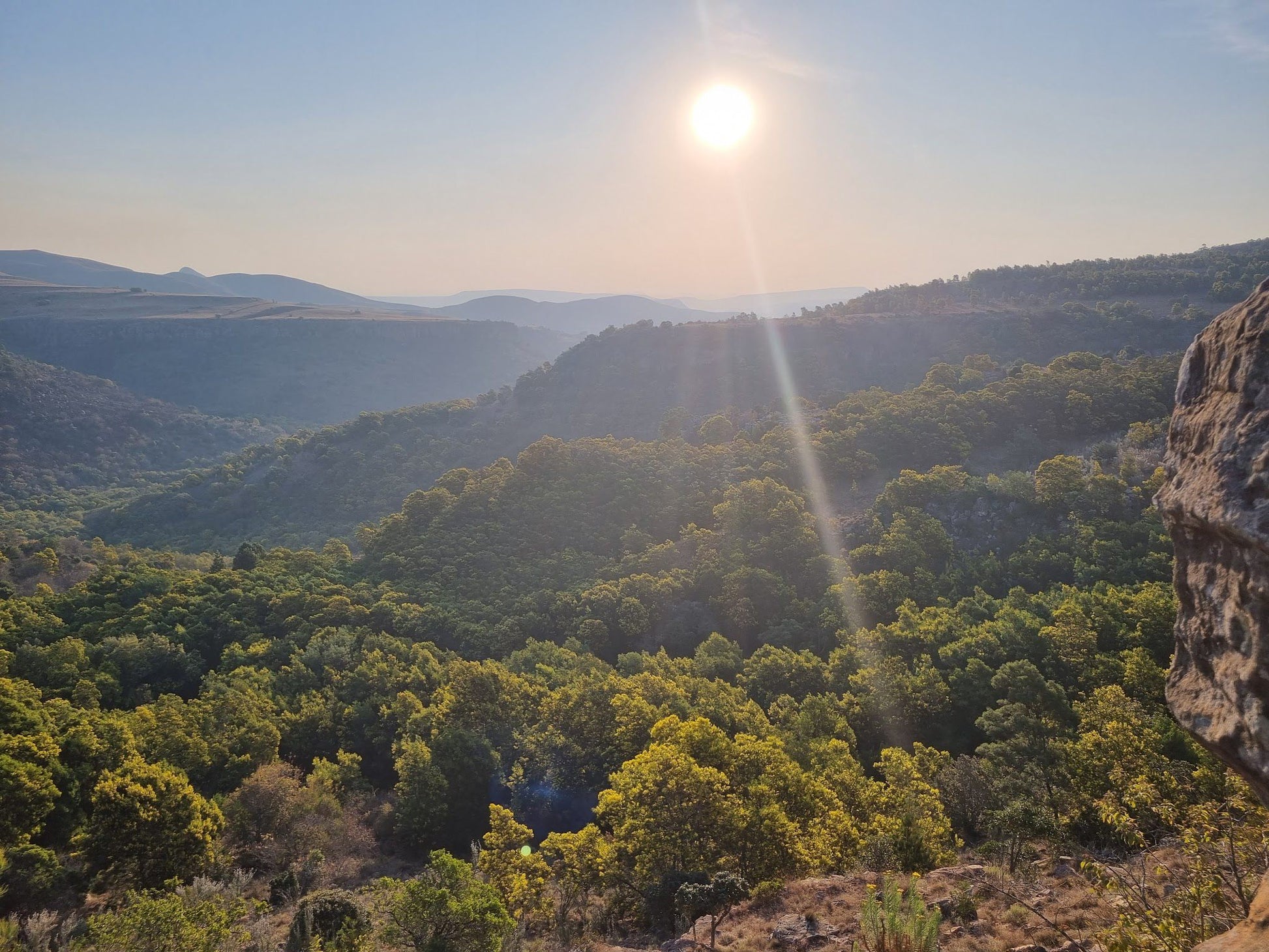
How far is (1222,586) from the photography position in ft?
19.3

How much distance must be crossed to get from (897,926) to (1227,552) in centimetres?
824

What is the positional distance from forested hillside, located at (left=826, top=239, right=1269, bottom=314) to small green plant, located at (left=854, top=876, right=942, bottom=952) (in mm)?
116222

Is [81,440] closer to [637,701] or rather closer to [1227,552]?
[637,701]

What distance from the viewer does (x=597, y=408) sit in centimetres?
11944

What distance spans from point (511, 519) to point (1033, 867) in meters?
50.2

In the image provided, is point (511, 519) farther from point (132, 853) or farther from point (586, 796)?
point (132, 853)

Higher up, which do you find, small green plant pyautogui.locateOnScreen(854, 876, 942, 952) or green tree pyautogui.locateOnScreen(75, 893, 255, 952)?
small green plant pyautogui.locateOnScreen(854, 876, 942, 952)

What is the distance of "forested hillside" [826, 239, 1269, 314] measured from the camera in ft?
340

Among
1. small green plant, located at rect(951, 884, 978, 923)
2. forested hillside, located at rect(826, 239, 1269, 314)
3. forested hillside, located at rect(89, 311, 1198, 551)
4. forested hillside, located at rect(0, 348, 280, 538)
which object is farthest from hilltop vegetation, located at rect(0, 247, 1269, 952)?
forested hillside, located at rect(0, 348, 280, 538)

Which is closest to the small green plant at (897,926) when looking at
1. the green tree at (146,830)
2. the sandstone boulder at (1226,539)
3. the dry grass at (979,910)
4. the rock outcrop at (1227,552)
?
the dry grass at (979,910)

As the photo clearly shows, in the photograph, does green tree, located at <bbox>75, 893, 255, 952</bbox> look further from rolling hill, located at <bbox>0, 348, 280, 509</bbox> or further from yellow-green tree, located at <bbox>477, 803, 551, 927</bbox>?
rolling hill, located at <bbox>0, 348, 280, 509</bbox>

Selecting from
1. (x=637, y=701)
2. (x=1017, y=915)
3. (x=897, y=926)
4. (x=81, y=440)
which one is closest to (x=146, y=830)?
(x=637, y=701)

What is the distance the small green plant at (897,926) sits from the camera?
1042 centimetres

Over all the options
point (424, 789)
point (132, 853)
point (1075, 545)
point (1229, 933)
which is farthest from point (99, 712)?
point (1075, 545)
